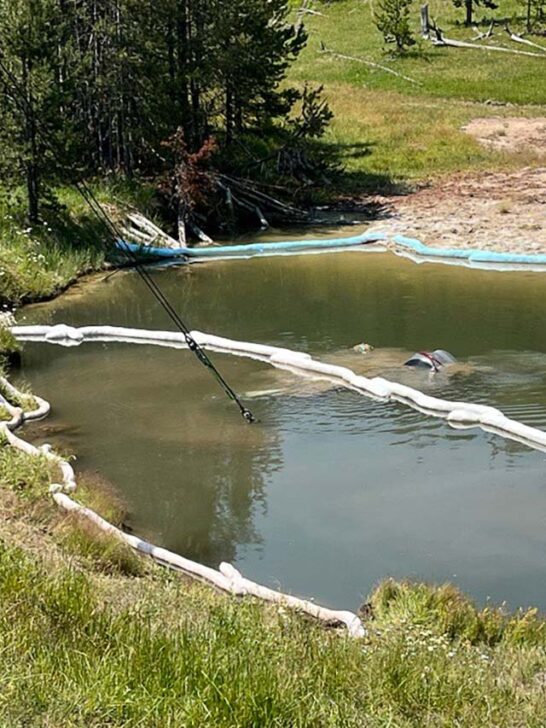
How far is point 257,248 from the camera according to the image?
2491 centimetres

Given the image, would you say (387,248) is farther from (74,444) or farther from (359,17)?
(359,17)

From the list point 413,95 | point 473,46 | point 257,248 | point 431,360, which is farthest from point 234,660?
point 473,46

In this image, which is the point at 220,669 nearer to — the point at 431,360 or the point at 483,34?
the point at 431,360

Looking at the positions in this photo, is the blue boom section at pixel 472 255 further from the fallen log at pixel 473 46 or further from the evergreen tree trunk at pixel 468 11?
the evergreen tree trunk at pixel 468 11

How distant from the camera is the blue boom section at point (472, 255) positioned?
878 inches

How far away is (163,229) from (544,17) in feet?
128

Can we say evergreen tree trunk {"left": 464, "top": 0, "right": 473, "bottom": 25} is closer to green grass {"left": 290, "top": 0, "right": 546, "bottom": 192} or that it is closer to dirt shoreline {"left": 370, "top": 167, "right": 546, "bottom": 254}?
green grass {"left": 290, "top": 0, "right": 546, "bottom": 192}

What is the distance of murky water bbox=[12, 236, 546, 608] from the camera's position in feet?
31.3

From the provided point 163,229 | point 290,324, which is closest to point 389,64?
point 163,229

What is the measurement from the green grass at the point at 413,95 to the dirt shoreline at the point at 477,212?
2.01 metres

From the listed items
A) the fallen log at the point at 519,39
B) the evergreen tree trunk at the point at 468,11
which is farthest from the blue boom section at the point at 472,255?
the evergreen tree trunk at the point at 468,11

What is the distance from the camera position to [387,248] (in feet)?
81.5

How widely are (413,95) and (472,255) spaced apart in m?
23.1

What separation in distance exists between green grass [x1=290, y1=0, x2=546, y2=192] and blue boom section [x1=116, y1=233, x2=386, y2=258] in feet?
20.9
